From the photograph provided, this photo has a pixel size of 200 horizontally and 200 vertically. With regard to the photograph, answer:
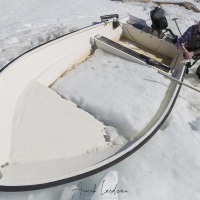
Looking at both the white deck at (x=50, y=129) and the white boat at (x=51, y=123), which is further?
the white deck at (x=50, y=129)

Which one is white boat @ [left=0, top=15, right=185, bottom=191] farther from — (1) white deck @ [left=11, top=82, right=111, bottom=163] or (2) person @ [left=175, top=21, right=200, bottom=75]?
(2) person @ [left=175, top=21, right=200, bottom=75]

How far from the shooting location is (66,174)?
9.91 feet

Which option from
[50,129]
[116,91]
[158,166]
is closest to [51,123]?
[50,129]

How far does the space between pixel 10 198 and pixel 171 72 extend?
129 inches

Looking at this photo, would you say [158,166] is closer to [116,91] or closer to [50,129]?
[116,91]

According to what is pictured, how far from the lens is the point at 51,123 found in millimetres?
3799

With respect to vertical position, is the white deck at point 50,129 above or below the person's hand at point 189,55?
below

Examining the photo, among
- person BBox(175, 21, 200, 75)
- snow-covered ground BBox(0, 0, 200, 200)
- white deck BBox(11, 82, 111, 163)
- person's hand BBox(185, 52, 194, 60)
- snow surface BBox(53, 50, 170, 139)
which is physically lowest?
snow-covered ground BBox(0, 0, 200, 200)

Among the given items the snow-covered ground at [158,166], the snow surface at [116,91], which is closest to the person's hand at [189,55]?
the snow-covered ground at [158,166]

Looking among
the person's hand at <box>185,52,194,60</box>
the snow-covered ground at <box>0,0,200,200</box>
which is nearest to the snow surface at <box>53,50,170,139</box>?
the snow-covered ground at <box>0,0,200,200</box>

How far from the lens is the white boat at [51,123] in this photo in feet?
10.3

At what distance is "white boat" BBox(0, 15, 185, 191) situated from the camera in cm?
313

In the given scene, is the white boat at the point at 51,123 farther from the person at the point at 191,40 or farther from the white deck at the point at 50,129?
the person at the point at 191,40

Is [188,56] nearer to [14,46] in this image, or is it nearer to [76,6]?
[14,46]
